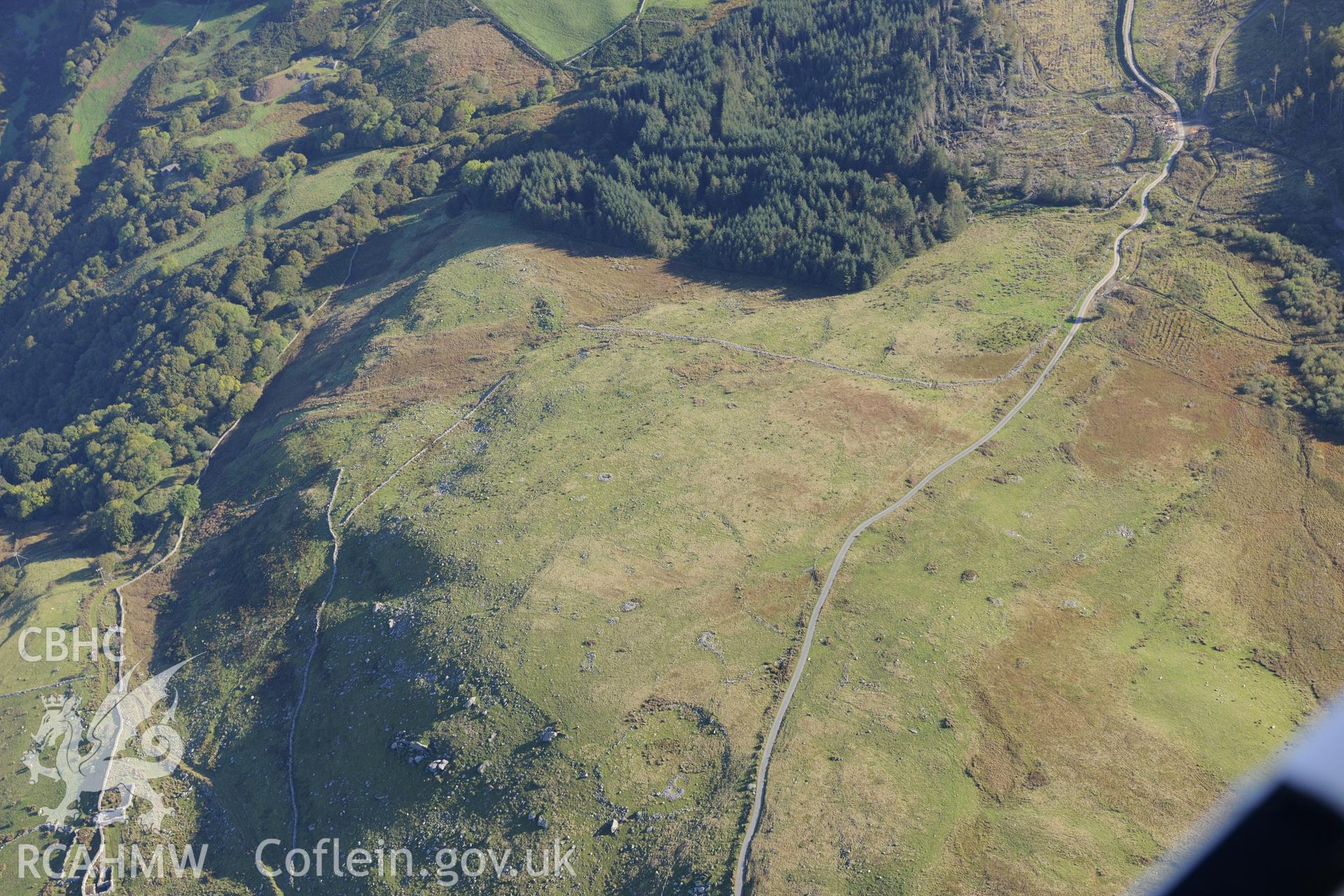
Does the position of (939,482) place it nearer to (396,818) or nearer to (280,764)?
(396,818)

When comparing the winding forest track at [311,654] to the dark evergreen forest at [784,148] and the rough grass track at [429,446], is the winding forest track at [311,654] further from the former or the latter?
the dark evergreen forest at [784,148]

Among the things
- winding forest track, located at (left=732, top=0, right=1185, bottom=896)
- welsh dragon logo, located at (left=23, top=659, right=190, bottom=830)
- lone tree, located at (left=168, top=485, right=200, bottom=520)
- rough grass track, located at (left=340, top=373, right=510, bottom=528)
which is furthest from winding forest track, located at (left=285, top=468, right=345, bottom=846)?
winding forest track, located at (left=732, top=0, right=1185, bottom=896)

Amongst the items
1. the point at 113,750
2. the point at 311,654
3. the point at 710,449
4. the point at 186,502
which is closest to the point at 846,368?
the point at 710,449

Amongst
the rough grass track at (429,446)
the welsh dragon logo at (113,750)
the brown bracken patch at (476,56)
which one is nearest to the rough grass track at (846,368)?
the rough grass track at (429,446)

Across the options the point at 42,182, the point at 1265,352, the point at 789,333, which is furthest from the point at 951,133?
the point at 42,182

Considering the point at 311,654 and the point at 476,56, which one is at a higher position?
the point at 476,56

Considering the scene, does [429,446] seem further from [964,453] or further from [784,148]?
[784,148]
